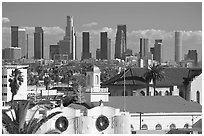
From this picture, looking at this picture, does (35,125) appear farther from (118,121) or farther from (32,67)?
(32,67)

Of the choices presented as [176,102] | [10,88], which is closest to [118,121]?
[176,102]

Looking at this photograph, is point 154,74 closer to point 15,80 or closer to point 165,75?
point 165,75

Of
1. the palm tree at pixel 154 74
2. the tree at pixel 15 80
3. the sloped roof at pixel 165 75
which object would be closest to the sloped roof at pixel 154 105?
the sloped roof at pixel 165 75

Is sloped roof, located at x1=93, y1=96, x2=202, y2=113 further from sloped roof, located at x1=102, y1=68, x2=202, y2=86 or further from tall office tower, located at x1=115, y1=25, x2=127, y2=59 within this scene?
tall office tower, located at x1=115, y1=25, x2=127, y2=59

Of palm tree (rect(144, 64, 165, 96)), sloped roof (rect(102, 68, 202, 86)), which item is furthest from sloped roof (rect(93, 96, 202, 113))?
palm tree (rect(144, 64, 165, 96))

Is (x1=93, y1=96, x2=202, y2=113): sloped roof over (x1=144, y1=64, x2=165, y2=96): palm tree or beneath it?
beneath

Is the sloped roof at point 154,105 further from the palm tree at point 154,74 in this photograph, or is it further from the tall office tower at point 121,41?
the tall office tower at point 121,41
